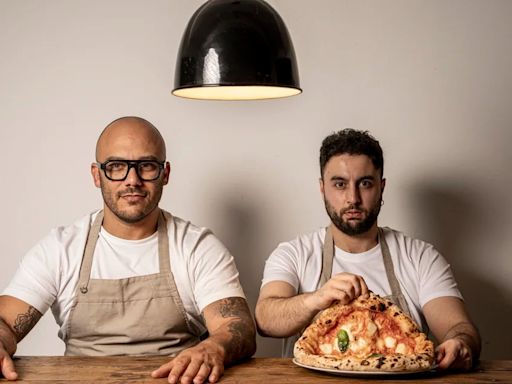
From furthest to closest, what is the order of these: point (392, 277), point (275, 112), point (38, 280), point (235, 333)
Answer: point (275, 112), point (392, 277), point (38, 280), point (235, 333)

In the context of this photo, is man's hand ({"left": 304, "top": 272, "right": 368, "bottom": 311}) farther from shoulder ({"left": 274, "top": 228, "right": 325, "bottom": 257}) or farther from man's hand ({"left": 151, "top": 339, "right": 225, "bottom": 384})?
shoulder ({"left": 274, "top": 228, "right": 325, "bottom": 257})

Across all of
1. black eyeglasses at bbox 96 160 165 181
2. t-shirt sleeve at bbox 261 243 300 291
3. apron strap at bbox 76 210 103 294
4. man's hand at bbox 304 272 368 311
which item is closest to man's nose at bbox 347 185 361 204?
t-shirt sleeve at bbox 261 243 300 291

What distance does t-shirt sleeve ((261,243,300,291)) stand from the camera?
3465 mm

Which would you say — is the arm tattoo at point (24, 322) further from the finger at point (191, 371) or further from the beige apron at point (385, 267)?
the beige apron at point (385, 267)

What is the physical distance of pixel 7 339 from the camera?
3023 millimetres

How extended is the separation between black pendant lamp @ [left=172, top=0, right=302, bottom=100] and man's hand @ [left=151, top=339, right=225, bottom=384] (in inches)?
30.5

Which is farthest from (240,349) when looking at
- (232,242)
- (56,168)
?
(56,168)

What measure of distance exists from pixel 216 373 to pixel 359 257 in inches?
45.5

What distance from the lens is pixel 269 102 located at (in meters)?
4.09

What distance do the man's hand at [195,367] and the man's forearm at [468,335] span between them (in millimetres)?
810

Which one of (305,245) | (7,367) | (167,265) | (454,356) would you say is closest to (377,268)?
(305,245)

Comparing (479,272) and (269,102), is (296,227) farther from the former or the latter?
(479,272)

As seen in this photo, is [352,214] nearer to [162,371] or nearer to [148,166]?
[148,166]

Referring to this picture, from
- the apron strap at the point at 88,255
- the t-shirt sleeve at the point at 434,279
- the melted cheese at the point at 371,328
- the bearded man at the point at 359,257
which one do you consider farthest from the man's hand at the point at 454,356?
the apron strap at the point at 88,255
